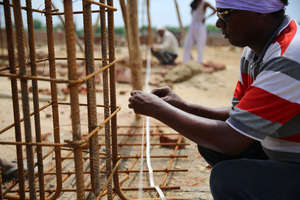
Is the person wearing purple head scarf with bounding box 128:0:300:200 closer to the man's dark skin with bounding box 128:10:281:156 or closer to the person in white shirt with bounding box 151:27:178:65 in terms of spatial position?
the man's dark skin with bounding box 128:10:281:156

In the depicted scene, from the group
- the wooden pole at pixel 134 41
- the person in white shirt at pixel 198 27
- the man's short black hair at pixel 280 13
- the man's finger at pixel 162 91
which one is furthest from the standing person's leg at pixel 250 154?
the person in white shirt at pixel 198 27

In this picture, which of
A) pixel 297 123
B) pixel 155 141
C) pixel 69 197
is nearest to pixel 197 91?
A: pixel 155 141

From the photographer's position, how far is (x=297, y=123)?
135 cm

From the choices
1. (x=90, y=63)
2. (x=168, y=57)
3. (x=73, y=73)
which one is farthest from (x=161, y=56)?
(x=73, y=73)

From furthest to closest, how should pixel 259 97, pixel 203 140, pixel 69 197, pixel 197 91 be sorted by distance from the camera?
pixel 197 91 → pixel 69 197 → pixel 203 140 → pixel 259 97

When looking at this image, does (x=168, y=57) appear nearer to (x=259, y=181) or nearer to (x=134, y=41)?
(x=134, y=41)

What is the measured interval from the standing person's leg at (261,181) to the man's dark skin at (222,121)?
0.35 ft

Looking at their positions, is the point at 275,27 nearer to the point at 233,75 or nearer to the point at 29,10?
the point at 29,10

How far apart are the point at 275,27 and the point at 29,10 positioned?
1.29 meters

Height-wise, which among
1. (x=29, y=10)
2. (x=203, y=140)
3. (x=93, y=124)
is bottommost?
(x=203, y=140)

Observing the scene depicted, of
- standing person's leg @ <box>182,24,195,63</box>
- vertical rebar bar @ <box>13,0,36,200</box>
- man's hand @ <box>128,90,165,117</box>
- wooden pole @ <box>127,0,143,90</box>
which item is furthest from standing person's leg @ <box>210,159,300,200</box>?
standing person's leg @ <box>182,24,195,63</box>

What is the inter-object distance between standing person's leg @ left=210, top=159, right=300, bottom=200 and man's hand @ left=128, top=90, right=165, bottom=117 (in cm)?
49

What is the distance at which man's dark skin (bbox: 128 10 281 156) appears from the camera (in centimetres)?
140

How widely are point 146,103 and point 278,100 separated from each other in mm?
655
